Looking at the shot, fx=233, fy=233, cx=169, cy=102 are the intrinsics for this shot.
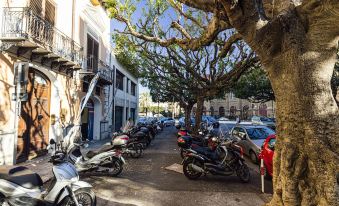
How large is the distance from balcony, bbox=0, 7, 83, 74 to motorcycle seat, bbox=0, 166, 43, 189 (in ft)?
14.8

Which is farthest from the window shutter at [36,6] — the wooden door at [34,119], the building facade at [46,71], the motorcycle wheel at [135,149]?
the motorcycle wheel at [135,149]

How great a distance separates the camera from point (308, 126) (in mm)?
3447

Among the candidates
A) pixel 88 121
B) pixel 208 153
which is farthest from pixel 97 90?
pixel 208 153

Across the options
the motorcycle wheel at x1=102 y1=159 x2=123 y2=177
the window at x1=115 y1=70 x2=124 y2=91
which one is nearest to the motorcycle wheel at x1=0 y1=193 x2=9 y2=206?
the motorcycle wheel at x1=102 y1=159 x2=123 y2=177

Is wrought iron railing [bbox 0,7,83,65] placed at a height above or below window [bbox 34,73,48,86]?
above

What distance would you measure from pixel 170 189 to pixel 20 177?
3.34 meters

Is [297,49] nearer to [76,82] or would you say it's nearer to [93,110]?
[76,82]

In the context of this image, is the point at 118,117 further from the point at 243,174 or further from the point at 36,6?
the point at 243,174

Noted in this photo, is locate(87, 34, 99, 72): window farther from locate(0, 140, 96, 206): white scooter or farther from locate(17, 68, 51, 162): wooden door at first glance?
locate(0, 140, 96, 206): white scooter

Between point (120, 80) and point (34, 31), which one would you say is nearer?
point (34, 31)

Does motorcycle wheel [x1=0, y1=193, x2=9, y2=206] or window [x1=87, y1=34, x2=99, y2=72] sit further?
window [x1=87, y1=34, x2=99, y2=72]

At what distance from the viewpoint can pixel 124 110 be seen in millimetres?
23219

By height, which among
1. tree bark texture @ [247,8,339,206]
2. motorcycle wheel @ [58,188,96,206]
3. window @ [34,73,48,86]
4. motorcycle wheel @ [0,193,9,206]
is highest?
window @ [34,73,48,86]

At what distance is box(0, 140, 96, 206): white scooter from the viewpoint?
3.67 m
